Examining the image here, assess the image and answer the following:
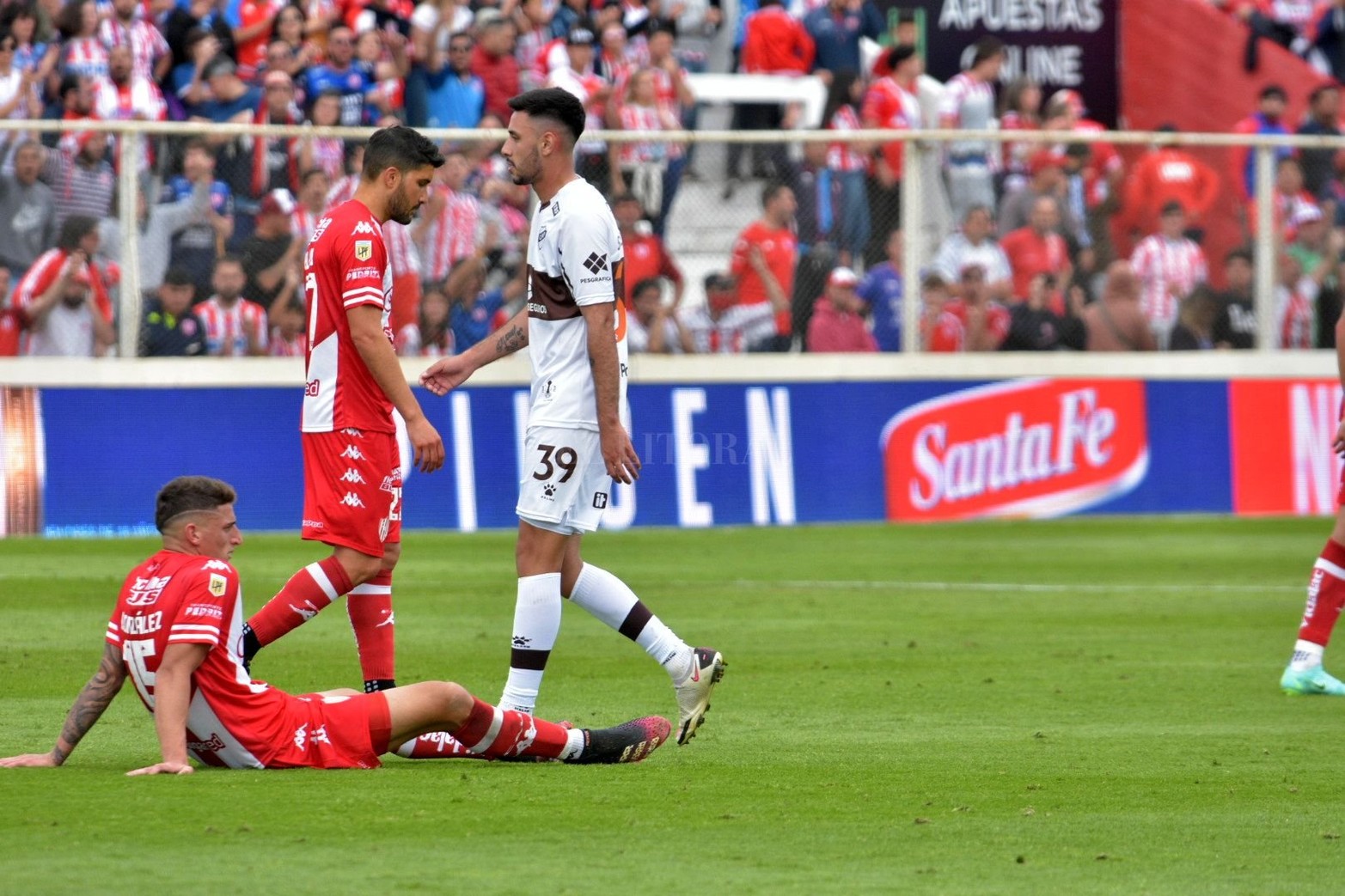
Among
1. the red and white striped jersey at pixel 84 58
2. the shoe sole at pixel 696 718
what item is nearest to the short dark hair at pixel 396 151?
the shoe sole at pixel 696 718

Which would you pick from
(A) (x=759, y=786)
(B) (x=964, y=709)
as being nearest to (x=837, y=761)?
(A) (x=759, y=786)

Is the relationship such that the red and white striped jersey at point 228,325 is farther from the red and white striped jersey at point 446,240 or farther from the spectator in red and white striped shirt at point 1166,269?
the spectator in red and white striped shirt at point 1166,269

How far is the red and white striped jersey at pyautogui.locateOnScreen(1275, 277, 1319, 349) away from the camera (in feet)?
64.6

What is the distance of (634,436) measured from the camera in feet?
57.1

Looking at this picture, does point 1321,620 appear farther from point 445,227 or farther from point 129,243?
point 129,243

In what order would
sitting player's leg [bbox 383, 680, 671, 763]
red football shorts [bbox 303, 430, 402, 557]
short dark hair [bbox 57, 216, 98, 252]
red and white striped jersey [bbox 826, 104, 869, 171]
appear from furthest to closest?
red and white striped jersey [bbox 826, 104, 869, 171]
short dark hair [bbox 57, 216, 98, 252]
red football shorts [bbox 303, 430, 402, 557]
sitting player's leg [bbox 383, 680, 671, 763]

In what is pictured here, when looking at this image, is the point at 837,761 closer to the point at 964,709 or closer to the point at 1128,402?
the point at 964,709

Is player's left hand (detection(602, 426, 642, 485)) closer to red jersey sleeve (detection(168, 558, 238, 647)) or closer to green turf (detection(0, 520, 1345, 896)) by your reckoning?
green turf (detection(0, 520, 1345, 896))

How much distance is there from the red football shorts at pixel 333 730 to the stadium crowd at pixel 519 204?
1046 centimetres

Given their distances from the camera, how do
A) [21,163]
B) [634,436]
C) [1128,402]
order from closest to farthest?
1. [21,163]
2. [634,436]
3. [1128,402]

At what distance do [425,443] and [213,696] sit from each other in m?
1.28

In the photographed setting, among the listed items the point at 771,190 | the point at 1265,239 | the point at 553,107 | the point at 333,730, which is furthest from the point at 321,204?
the point at 333,730

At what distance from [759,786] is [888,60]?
16.3 meters

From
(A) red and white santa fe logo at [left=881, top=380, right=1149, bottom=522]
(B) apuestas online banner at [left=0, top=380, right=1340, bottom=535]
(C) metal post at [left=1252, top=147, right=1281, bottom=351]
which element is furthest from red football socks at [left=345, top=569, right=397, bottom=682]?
(C) metal post at [left=1252, top=147, right=1281, bottom=351]
